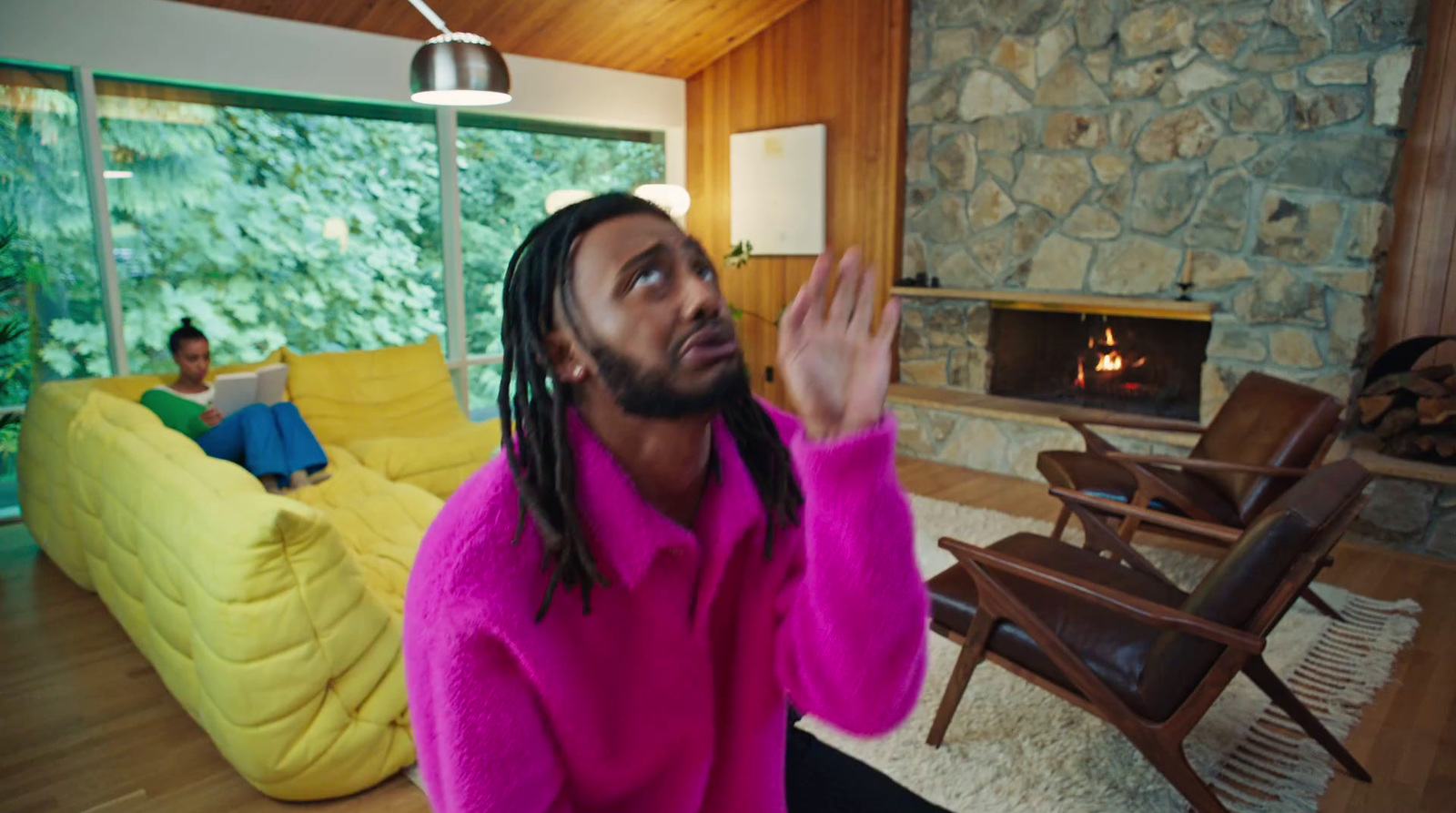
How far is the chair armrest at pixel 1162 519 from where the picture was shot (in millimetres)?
2336

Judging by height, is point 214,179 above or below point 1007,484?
above

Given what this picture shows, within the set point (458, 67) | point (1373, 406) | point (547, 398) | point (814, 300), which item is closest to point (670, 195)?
point (458, 67)

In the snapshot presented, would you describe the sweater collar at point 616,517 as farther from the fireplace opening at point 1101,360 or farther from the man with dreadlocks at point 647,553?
the fireplace opening at point 1101,360

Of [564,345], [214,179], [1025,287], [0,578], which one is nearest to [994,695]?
[564,345]

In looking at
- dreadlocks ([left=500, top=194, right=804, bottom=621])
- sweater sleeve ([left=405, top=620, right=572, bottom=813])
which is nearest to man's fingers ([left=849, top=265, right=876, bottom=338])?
dreadlocks ([left=500, top=194, right=804, bottom=621])

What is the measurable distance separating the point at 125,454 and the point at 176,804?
0.98 meters

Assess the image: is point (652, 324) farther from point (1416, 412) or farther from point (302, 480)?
point (1416, 412)

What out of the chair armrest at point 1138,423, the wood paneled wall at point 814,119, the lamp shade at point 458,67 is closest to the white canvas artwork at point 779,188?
the wood paneled wall at point 814,119

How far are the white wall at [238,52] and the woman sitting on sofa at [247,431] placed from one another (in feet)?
4.63

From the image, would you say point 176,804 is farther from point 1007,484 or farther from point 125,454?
point 1007,484

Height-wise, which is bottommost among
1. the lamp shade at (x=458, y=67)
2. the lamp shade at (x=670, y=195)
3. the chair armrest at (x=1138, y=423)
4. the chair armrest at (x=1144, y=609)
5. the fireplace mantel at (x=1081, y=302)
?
the chair armrest at (x=1144, y=609)

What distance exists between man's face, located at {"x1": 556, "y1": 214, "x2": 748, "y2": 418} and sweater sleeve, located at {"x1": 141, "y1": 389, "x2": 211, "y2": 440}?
9.82 ft

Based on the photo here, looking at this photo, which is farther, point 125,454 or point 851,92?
point 851,92

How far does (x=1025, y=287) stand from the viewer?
4738mm
